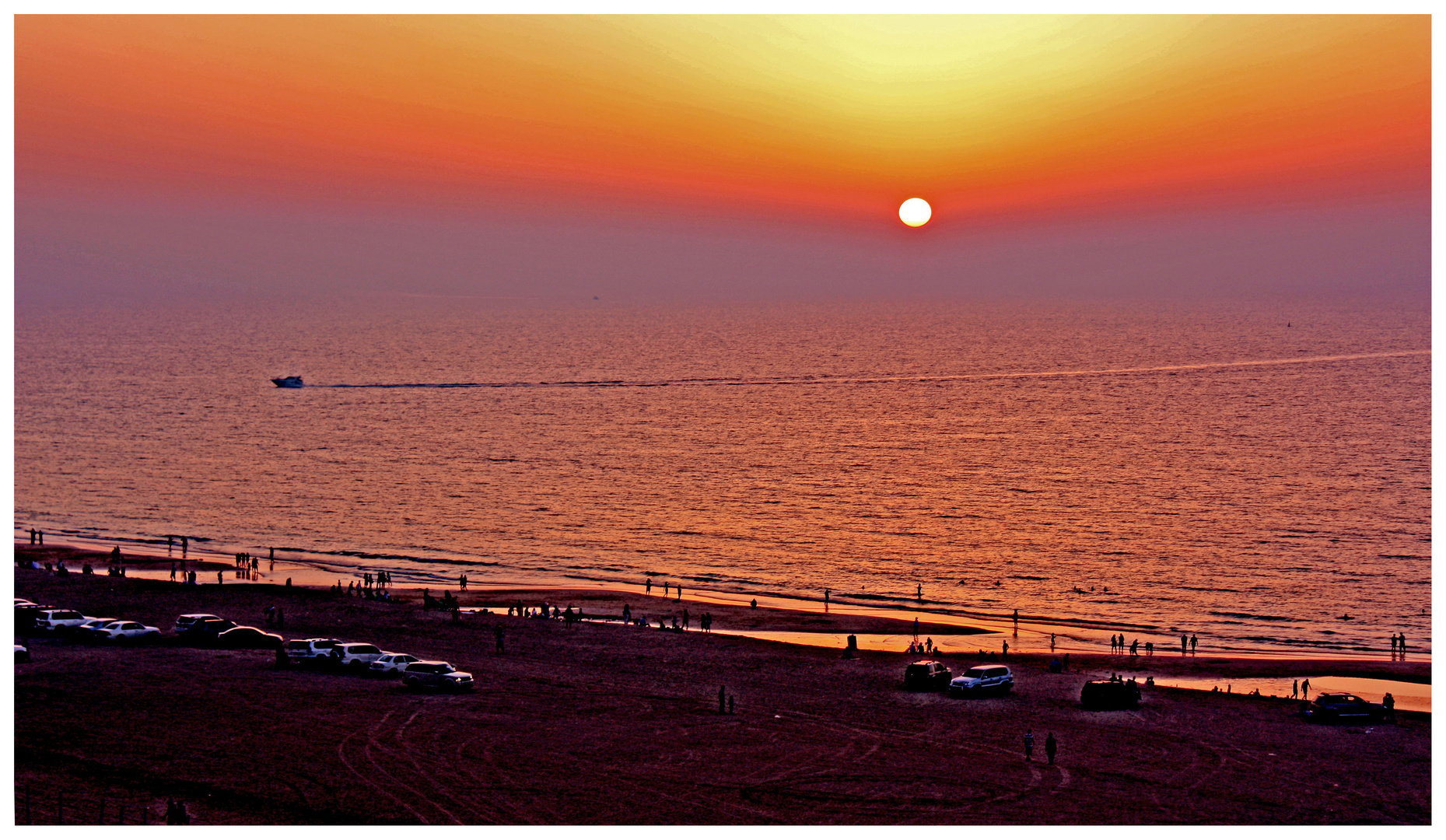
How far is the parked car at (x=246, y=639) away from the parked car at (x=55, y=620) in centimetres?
628

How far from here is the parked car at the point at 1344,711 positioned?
4272 centimetres

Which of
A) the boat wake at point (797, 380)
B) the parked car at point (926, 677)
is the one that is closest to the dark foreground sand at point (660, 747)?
the parked car at point (926, 677)

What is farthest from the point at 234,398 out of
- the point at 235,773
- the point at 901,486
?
the point at 235,773

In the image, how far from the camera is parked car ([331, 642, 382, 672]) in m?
47.2

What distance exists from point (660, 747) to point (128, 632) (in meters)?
26.1

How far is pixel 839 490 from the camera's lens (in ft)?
332

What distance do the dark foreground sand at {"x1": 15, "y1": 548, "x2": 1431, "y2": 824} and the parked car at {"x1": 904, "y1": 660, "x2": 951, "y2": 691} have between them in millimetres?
850

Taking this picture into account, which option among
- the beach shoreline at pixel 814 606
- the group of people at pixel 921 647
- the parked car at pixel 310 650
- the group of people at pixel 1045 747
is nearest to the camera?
the group of people at pixel 1045 747

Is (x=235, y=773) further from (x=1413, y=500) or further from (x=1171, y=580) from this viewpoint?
(x=1413, y=500)

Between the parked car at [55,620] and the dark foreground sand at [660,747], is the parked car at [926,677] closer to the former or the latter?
the dark foreground sand at [660,747]

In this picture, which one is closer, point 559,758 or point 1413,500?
point 559,758

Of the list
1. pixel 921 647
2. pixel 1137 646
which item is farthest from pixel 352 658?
pixel 1137 646

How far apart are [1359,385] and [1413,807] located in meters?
150

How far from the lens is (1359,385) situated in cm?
16675
